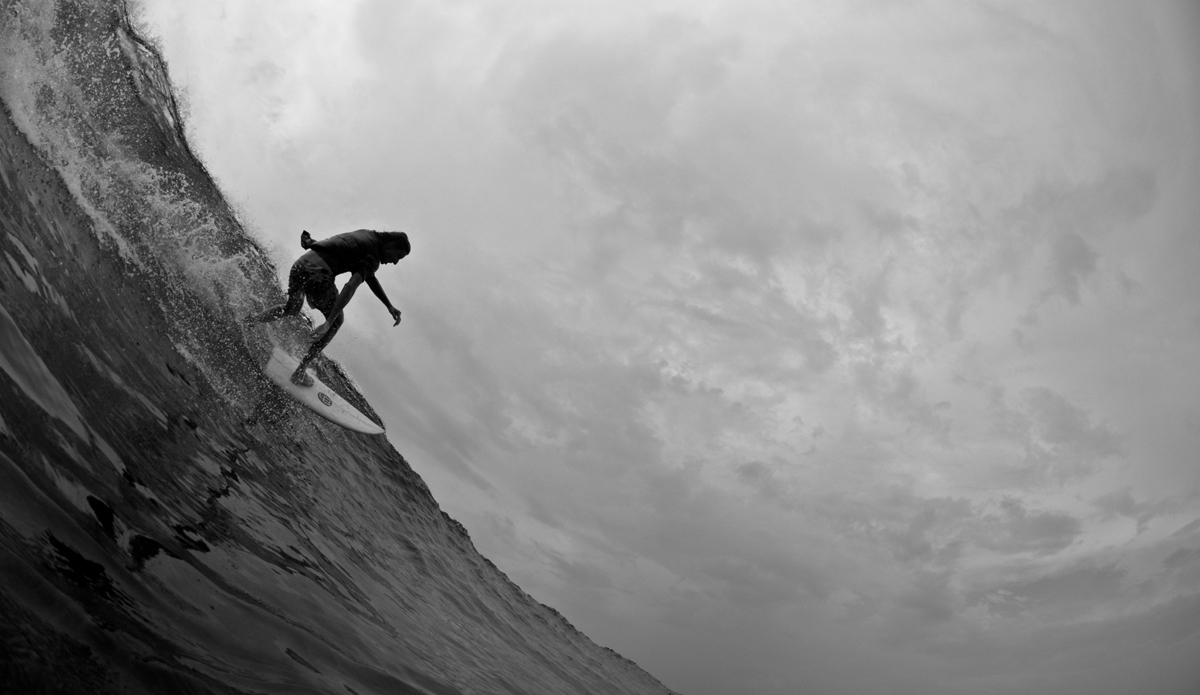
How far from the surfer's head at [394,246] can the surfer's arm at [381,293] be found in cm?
31

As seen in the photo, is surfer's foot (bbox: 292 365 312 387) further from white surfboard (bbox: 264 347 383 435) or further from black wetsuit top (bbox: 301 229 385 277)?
black wetsuit top (bbox: 301 229 385 277)

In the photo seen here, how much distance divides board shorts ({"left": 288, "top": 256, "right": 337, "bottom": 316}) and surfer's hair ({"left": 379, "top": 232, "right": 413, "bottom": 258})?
0.92 meters

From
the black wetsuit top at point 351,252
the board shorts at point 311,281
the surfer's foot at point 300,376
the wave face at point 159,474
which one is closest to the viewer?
the wave face at point 159,474

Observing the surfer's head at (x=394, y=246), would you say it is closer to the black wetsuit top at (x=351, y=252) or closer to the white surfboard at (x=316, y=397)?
the black wetsuit top at (x=351, y=252)

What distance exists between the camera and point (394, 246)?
8.75 m

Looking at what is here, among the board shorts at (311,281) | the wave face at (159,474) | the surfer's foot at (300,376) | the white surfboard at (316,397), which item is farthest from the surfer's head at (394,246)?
the wave face at (159,474)

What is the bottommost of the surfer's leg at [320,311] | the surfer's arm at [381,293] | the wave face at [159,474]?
the wave face at [159,474]

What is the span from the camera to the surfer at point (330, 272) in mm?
7984

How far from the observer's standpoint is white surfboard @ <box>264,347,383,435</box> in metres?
8.70

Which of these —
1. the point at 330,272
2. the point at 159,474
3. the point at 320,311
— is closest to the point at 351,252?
the point at 330,272

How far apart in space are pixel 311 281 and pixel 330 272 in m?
0.25

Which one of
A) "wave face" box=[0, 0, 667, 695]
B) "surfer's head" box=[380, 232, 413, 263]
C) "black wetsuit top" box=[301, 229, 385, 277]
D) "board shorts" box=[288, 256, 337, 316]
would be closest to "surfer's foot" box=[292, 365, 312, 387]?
"wave face" box=[0, 0, 667, 695]

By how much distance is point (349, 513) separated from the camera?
9445 mm

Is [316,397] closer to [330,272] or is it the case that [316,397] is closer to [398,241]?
[330,272]
